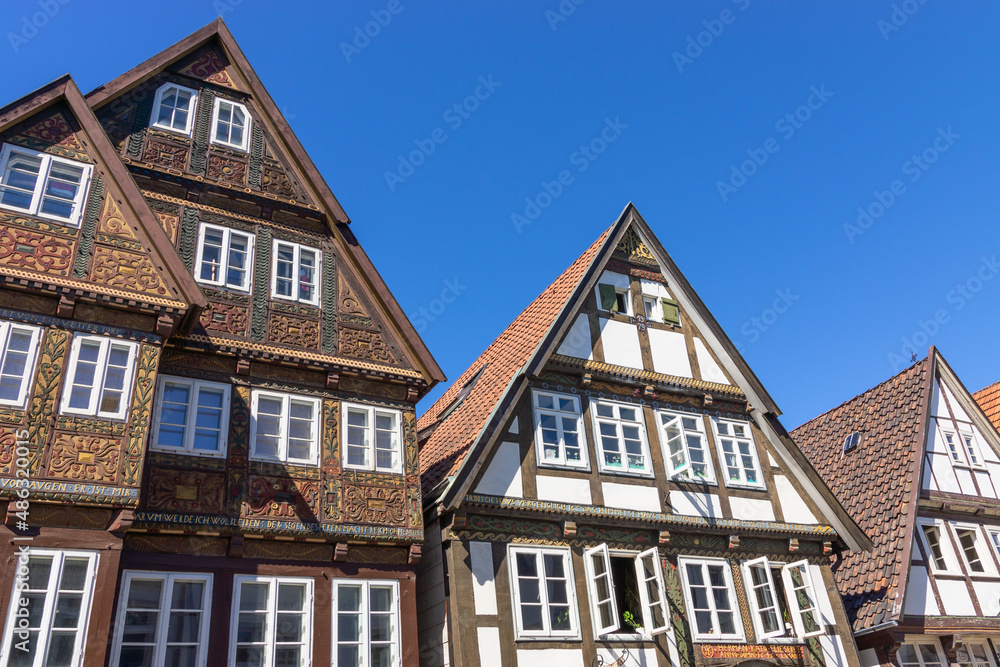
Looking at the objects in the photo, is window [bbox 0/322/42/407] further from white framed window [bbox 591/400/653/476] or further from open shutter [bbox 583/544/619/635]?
white framed window [bbox 591/400/653/476]

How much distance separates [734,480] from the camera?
1692cm

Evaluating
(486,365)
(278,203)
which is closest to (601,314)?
(486,365)

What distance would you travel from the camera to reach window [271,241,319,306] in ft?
46.8

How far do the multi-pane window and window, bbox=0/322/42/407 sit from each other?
4.66 meters

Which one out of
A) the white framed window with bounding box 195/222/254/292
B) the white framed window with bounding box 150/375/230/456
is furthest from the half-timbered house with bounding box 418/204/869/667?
the white framed window with bounding box 195/222/254/292

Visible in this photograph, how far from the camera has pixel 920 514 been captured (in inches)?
744

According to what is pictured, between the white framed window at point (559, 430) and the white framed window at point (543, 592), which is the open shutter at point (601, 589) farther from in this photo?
the white framed window at point (559, 430)

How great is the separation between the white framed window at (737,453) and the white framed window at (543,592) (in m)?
4.58

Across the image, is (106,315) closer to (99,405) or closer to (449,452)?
(99,405)

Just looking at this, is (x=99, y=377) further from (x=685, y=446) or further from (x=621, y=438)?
(x=685, y=446)

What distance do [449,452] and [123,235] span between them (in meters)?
6.95

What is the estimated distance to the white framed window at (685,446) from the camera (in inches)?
640

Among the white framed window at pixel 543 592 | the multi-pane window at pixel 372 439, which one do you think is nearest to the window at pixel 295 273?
the multi-pane window at pixel 372 439

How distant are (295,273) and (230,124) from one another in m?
3.43
